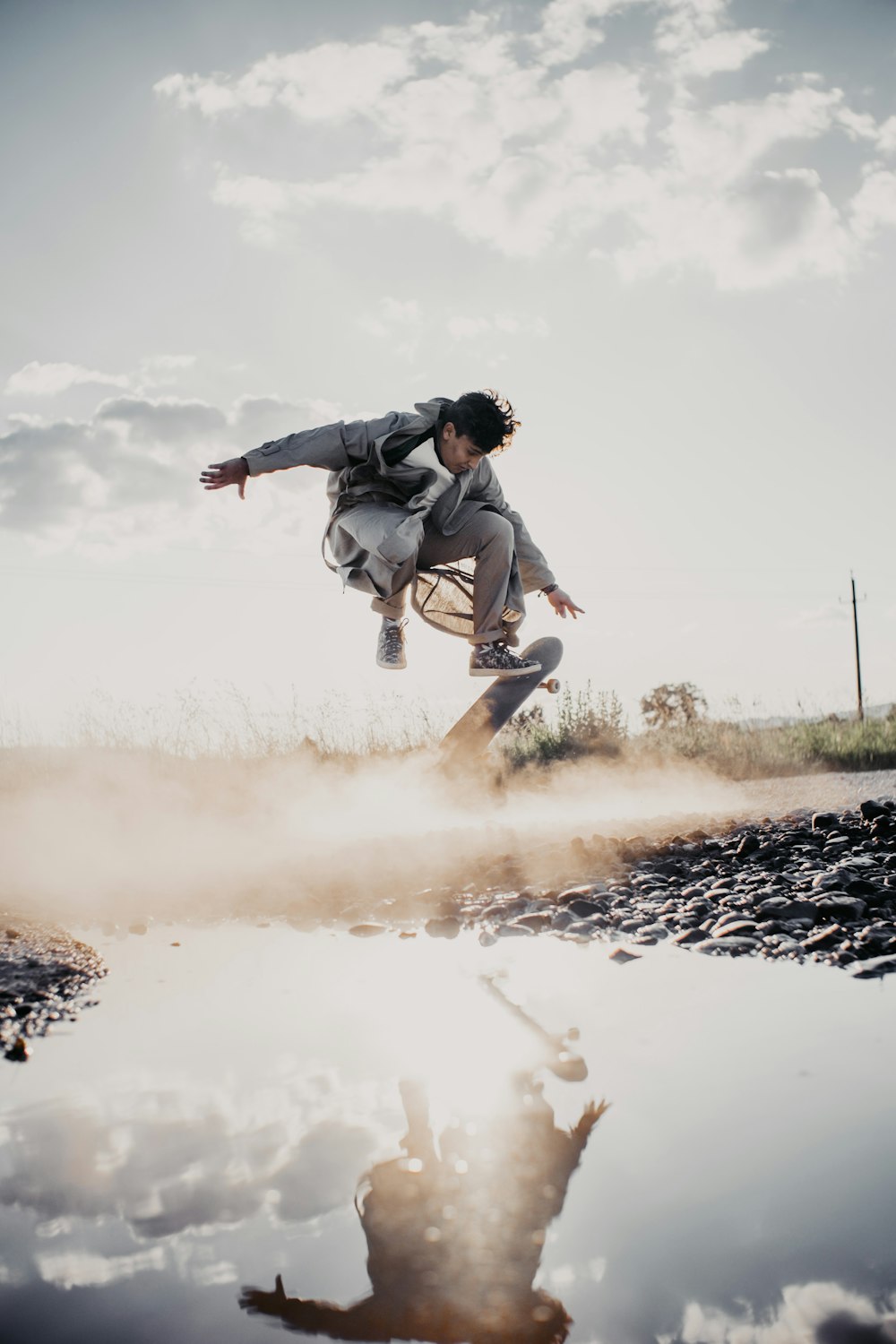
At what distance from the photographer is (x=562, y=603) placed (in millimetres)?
6160

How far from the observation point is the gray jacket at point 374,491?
4.82 m

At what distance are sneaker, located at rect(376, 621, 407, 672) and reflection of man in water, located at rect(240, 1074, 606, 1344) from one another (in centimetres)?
369

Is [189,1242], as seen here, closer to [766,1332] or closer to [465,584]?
[766,1332]

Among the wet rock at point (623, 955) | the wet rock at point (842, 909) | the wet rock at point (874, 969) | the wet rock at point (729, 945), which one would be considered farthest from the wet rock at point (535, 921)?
the wet rock at point (874, 969)

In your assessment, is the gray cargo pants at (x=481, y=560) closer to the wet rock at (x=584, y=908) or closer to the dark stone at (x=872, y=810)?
the wet rock at (x=584, y=908)

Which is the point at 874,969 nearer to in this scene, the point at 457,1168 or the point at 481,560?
the point at 457,1168

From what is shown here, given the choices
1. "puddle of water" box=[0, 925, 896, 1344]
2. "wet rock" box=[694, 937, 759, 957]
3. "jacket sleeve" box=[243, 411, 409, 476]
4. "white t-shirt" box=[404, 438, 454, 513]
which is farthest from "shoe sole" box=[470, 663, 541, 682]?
"puddle of water" box=[0, 925, 896, 1344]

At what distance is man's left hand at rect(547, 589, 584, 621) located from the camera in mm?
6141

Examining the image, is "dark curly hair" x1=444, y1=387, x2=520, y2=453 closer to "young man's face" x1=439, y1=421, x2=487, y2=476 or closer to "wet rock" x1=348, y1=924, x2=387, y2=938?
"young man's face" x1=439, y1=421, x2=487, y2=476

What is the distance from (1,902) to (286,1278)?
11.8 ft

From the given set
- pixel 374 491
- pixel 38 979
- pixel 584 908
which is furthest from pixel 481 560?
pixel 38 979

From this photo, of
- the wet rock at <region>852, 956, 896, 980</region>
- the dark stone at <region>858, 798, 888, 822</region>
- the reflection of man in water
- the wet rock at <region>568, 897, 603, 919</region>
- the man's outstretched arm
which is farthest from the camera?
the dark stone at <region>858, 798, 888, 822</region>

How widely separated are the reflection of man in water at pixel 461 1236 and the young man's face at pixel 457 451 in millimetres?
3747

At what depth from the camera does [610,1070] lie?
207 cm
